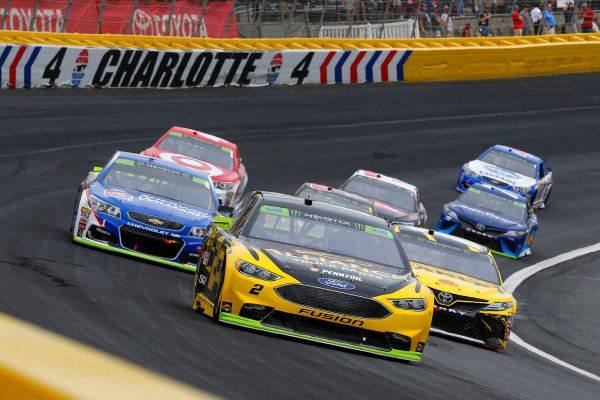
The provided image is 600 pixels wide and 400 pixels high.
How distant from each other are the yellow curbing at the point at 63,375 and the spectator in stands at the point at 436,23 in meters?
35.5

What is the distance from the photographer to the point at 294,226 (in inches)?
379

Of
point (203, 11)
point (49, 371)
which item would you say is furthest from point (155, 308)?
point (203, 11)

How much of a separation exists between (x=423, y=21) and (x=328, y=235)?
28.1m

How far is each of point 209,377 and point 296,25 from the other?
27761 millimetres

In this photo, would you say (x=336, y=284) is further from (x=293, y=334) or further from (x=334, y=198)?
(x=334, y=198)

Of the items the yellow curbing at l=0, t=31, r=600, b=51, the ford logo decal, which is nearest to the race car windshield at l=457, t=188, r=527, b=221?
the yellow curbing at l=0, t=31, r=600, b=51

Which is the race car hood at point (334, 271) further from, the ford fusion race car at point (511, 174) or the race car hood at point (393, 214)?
the ford fusion race car at point (511, 174)

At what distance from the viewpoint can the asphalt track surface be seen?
A: 7430mm

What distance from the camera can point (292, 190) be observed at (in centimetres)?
2178

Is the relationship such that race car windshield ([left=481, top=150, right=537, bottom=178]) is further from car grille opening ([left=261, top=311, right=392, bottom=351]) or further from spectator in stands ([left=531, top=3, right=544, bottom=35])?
car grille opening ([left=261, top=311, right=392, bottom=351])

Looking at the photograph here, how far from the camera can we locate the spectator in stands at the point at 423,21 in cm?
3659

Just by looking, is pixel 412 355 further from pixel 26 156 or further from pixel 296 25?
pixel 296 25

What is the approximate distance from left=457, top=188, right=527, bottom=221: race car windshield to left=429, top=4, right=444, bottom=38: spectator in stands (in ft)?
50.1

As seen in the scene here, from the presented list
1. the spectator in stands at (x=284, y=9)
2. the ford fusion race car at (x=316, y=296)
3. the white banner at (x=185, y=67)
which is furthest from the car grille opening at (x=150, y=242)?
the spectator in stands at (x=284, y=9)
